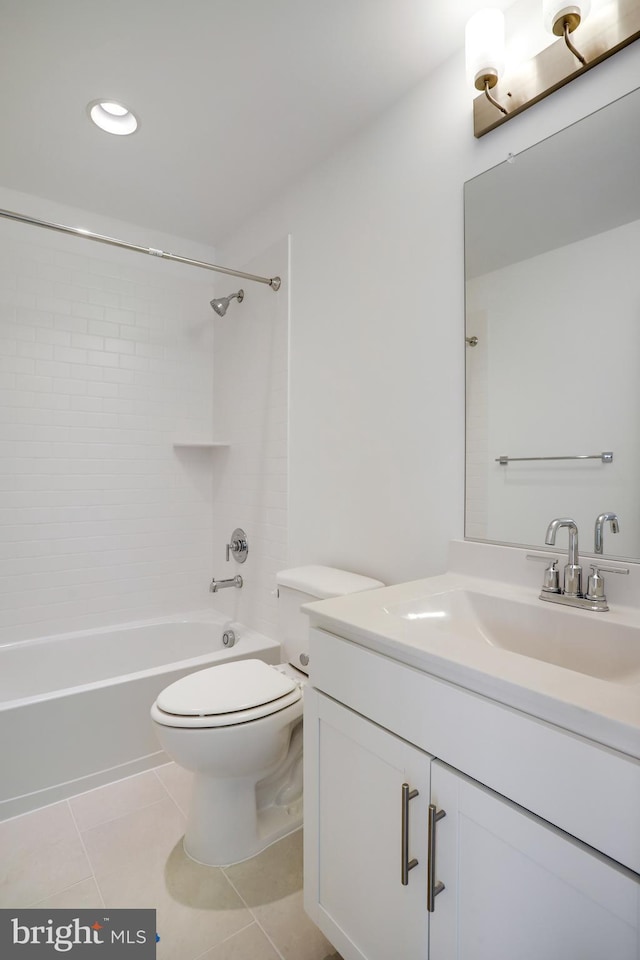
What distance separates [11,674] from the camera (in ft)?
7.12

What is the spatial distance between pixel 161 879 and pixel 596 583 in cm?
144

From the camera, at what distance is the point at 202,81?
5.13ft

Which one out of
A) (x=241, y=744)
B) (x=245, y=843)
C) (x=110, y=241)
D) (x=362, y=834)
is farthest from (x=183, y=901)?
(x=110, y=241)

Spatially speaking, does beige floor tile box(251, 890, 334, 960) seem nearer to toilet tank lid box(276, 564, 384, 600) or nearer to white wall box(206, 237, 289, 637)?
toilet tank lid box(276, 564, 384, 600)

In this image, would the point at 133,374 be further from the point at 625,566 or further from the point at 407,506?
the point at 625,566

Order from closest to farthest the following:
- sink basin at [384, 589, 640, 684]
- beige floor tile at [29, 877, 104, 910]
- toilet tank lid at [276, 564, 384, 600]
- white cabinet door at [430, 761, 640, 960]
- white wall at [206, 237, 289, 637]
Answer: white cabinet door at [430, 761, 640, 960], sink basin at [384, 589, 640, 684], beige floor tile at [29, 877, 104, 910], toilet tank lid at [276, 564, 384, 600], white wall at [206, 237, 289, 637]

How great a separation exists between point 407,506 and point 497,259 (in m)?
0.77

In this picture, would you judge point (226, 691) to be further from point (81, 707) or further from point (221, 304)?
point (221, 304)

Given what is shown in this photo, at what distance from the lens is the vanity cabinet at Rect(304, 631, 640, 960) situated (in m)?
0.62

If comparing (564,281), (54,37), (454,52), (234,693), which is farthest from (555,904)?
(54,37)

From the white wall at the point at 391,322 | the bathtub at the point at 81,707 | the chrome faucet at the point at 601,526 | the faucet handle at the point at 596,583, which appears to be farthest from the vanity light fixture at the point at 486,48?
the bathtub at the point at 81,707

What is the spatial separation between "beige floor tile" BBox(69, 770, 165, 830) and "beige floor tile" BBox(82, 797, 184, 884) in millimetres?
34

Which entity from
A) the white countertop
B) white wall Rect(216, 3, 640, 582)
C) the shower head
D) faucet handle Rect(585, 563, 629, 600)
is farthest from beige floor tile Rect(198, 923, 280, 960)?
the shower head

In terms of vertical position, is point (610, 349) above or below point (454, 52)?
below
